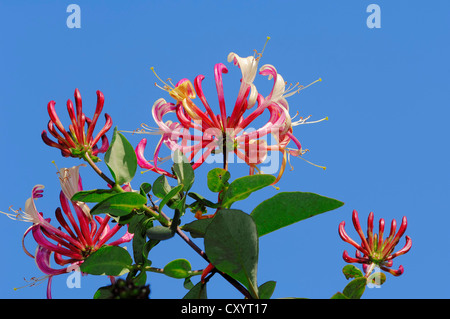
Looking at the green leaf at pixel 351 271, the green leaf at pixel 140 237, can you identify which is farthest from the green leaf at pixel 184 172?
the green leaf at pixel 351 271

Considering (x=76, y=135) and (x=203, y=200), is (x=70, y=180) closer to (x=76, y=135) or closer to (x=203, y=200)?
(x=76, y=135)

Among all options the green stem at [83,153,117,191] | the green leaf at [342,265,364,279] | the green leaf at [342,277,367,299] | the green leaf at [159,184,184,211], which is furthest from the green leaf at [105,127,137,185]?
the green leaf at [342,265,364,279]

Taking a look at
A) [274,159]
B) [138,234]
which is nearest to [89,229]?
[138,234]

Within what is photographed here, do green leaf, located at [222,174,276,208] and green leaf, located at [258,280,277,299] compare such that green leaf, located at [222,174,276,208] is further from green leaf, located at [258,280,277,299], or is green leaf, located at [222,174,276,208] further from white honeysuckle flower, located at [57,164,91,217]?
white honeysuckle flower, located at [57,164,91,217]

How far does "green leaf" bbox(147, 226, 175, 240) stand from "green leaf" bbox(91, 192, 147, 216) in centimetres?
8

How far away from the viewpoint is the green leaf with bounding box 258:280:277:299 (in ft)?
3.91

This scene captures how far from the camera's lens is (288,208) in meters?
1.20

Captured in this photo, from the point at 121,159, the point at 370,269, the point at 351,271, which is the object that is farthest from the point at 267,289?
the point at 370,269

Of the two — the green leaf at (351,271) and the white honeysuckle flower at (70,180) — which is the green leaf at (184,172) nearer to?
the white honeysuckle flower at (70,180)

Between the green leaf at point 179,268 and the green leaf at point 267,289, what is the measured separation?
0.22 m

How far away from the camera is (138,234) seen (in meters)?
1.36

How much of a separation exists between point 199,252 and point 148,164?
1.74 ft

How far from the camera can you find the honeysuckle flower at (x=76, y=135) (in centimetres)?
150

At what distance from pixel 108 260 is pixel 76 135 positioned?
378 mm
